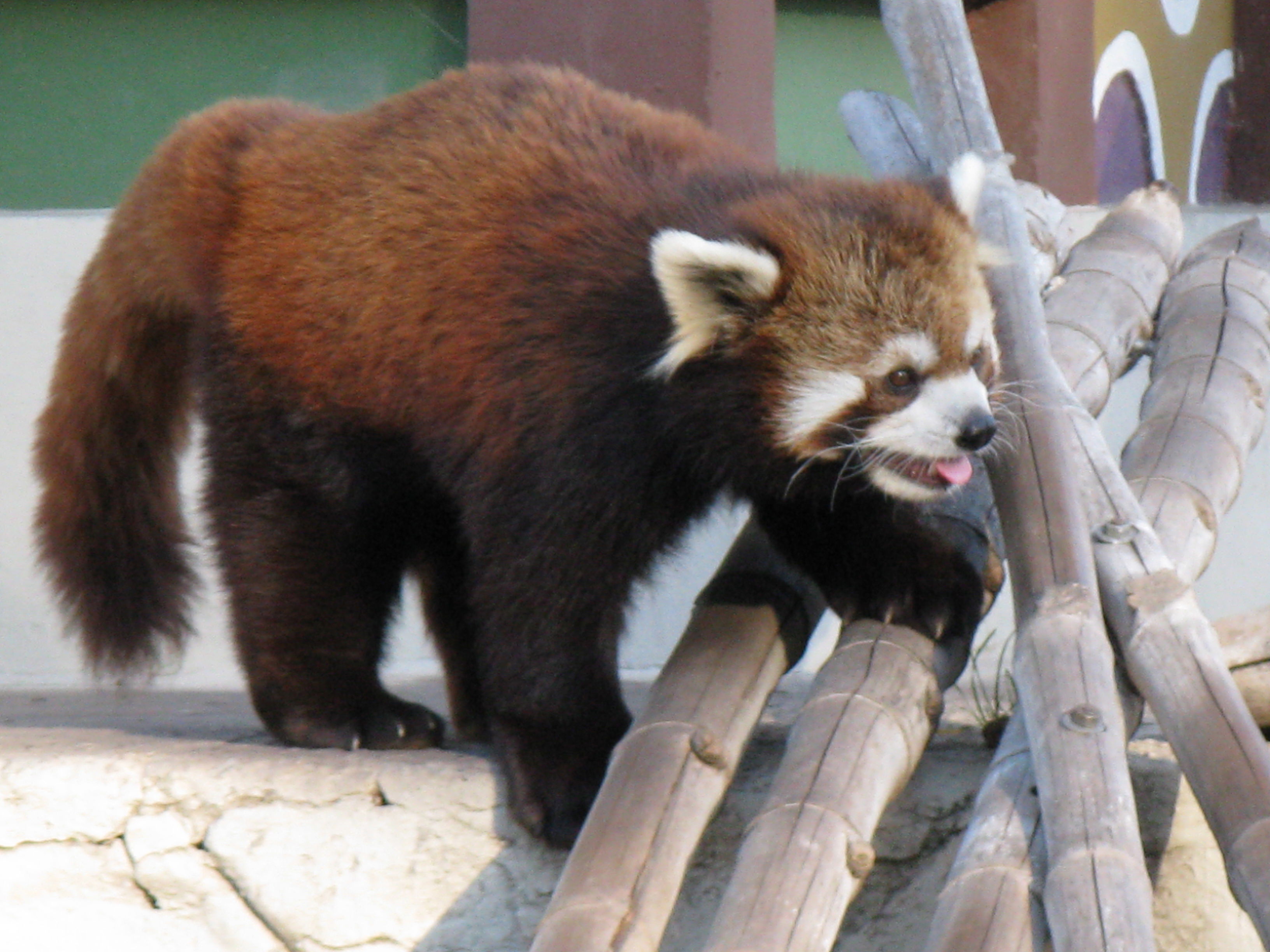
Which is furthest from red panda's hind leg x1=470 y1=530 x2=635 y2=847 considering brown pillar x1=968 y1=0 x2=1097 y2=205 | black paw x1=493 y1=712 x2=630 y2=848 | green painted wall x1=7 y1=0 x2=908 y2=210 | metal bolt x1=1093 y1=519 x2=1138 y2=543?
brown pillar x1=968 y1=0 x2=1097 y2=205

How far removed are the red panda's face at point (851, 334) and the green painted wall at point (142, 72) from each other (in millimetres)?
2828

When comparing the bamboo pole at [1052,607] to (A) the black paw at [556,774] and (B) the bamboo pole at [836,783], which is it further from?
(A) the black paw at [556,774]

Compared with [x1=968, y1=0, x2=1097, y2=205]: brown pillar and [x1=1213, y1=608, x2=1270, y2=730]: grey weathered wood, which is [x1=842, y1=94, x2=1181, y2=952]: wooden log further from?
[x1=968, y1=0, x2=1097, y2=205]: brown pillar

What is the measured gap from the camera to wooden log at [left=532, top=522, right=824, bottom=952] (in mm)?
2217

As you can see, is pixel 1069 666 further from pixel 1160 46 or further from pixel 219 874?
pixel 1160 46

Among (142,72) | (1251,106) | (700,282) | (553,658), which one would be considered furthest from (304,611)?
(1251,106)

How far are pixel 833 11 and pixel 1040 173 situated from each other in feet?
3.12

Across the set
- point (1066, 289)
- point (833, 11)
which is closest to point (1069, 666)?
point (1066, 289)

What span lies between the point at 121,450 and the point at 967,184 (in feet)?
6.45

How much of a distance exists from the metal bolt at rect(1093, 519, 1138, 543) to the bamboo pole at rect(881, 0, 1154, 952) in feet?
0.22

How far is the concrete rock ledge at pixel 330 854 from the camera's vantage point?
9.21 ft

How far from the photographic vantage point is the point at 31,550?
15.8 feet

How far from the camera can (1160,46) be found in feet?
22.4

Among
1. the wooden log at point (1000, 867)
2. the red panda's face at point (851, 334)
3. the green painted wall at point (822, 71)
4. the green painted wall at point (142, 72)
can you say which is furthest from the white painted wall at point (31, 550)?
the red panda's face at point (851, 334)
